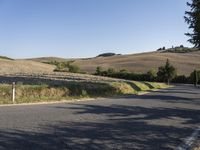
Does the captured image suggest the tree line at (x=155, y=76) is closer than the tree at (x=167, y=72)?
No

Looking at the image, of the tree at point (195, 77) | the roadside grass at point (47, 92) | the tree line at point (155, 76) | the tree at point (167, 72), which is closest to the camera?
the roadside grass at point (47, 92)

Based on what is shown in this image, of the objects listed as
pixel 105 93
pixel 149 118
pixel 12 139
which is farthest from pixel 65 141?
pixel 105 93

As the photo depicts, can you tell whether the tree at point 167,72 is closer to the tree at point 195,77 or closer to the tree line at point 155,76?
the tree line at point 155,76

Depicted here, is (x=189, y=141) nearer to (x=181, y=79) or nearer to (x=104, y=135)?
(x=104, y=135)

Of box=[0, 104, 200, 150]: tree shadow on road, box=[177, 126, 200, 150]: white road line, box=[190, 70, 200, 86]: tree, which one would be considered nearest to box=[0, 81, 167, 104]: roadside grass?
box=[0, 104, 200, 150]: tree shadow on road

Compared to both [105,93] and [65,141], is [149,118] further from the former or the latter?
[105,93]

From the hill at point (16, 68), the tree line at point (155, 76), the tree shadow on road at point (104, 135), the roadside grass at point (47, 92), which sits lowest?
the tree shadow on road at point (104, 135)

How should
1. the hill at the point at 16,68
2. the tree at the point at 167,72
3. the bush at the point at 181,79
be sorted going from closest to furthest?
the hill at the point at 16,68, the tree at the point at 167,72, the bush at the point at 181,79

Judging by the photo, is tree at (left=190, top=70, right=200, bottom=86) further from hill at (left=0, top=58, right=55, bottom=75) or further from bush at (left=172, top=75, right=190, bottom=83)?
hill at (left=0, top=58, right=55, bottom=75)

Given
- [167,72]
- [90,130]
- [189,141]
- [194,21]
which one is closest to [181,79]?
[167,72]

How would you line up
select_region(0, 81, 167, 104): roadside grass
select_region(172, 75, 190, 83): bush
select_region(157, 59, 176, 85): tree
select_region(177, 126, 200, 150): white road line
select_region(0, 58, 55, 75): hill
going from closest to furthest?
select_region(177, 126, 200, 150): white road line
select_region(0, 81, 167, 104): roadside grass
select_region(0, 58, 55, 75): hill
select_region(157, 59, 176, 85): tree
select_region(172, 75, 190, 83): bush

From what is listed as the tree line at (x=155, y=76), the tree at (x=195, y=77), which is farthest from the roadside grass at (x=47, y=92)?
the tree at (x=195, y=77)

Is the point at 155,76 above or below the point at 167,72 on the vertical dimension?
below

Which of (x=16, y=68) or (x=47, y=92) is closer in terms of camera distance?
(x=47, y=92)
